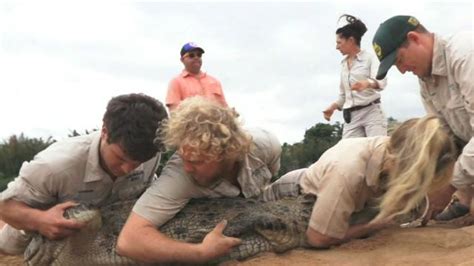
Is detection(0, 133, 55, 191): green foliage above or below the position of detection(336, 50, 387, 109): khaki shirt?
below

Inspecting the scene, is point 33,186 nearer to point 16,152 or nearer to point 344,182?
point 344,182

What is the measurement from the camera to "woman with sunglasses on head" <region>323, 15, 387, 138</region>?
20.8ft

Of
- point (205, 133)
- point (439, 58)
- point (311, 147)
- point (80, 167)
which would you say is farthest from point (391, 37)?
point (311, 147)

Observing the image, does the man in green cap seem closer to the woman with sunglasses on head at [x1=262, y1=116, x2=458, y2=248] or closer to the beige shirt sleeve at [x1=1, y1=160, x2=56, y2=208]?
the woman with sunglasses on head at [x1=262, y1=116, x2=458, y2=248]

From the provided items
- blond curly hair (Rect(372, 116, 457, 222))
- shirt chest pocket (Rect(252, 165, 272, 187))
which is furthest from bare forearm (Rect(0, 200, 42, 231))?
blond curly hair (Rect(372, 116, 457, 222))

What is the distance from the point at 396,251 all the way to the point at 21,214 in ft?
6.25

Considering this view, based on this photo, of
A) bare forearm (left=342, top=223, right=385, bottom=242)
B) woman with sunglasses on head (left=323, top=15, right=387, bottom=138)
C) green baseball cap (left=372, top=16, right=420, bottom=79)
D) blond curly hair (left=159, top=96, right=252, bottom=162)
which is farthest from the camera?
woman with sunglasses on head (left=323, top=15, right=387, bottom=138)

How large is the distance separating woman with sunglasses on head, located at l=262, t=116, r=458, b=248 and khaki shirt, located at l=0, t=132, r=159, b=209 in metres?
1.06

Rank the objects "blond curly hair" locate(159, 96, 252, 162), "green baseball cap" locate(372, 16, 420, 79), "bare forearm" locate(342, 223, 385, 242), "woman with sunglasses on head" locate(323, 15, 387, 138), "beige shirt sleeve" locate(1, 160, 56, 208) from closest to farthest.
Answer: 1. "blond curly hair" locate(159, 96, 252, 162)
2. "beige shirt sleeve" locate(1, 160, 56, 208)
3. "bare forearm" locate(342, 223, 385, 242)
4. "green baseball cap" locate(372, 16, 420, 79)
5. "woman with sunglasses on head" locate(323, 15, 387, 138)

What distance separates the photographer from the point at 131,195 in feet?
13.2

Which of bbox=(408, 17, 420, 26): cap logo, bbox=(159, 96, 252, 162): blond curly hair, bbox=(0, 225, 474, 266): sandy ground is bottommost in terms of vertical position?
bbox=(0, 225, 474, 266): sandy ground

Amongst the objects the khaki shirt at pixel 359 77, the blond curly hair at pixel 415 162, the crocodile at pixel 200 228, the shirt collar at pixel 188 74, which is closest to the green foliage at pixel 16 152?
the shirt collar at pixel 188 74

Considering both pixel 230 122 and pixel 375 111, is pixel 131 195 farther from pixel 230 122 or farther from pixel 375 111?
pixel 375 111

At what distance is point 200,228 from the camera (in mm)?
3701
